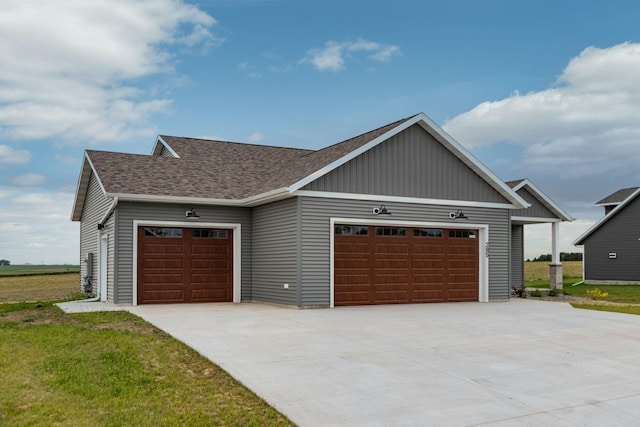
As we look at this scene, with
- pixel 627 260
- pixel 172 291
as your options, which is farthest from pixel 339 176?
pixel 627 260

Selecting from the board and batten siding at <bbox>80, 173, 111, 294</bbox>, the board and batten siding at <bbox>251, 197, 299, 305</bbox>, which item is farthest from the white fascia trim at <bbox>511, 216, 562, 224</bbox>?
the board and batten siding at <bbox>80, 173, 111, 294</bbox>

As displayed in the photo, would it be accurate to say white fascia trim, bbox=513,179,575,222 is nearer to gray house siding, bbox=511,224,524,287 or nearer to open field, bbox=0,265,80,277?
gray house siding, bbox=511,224,524,287

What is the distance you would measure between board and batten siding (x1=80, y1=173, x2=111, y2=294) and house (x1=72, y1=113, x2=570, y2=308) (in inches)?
19.7

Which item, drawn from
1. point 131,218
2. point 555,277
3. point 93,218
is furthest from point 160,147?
point 555,277

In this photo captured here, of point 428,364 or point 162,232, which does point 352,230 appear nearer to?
point 162,232

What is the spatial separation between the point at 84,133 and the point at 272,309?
10091 millimetres

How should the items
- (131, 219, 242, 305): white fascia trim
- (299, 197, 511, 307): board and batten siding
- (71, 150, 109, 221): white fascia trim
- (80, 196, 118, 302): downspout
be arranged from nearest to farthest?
(299, 197, 511, 307): board and batten siding → (80, 196, 118, 302): downspout → (131, 219, 242, 305): white fascia trim → (71, 150, 109, 221): white fascia trim

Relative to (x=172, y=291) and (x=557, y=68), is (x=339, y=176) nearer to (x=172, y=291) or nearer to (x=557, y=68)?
(x=172, y=291)

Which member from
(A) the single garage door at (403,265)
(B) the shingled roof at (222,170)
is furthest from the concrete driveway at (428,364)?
(B) the shingled roof at (222,170)

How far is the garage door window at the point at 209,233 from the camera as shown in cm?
1652

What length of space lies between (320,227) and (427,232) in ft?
11.6

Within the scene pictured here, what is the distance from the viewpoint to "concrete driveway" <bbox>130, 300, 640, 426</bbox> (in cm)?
579

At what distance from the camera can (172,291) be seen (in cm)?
1616

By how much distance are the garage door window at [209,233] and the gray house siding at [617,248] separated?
69.8ft
